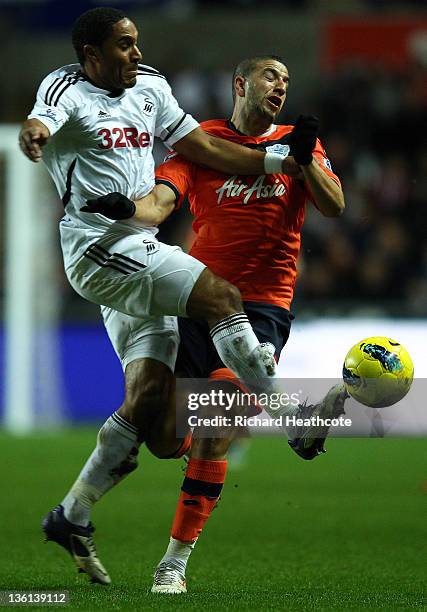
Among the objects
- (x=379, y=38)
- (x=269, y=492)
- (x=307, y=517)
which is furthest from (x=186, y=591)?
(x=379, y=38)

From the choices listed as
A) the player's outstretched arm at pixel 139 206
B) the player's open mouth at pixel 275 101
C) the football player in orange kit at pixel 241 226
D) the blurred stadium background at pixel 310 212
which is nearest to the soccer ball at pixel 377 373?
the football player in orange kit at pixel 241 226

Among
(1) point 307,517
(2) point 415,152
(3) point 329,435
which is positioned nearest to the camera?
(3) point 329,435

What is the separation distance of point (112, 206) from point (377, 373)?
1.19 meters

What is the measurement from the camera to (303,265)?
40.8 ft

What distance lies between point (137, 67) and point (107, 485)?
67.9 inches

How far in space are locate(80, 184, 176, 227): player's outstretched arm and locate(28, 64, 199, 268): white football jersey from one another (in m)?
0.04

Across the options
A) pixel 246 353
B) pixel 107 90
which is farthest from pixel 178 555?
pixel 107 90

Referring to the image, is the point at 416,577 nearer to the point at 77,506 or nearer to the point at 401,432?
the point at 401,432

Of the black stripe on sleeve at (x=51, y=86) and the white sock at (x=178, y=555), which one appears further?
the white sock at (x=178, y=555)

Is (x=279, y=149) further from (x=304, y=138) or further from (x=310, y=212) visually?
(x=310, y=212)

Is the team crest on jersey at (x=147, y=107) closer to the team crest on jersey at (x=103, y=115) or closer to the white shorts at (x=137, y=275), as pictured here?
the team crest on jersey at (x=103, y=115)

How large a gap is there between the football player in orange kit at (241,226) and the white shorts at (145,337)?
0.26 ft

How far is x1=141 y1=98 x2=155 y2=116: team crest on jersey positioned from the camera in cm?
505

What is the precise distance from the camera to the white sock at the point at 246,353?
Result: 4.83 m
